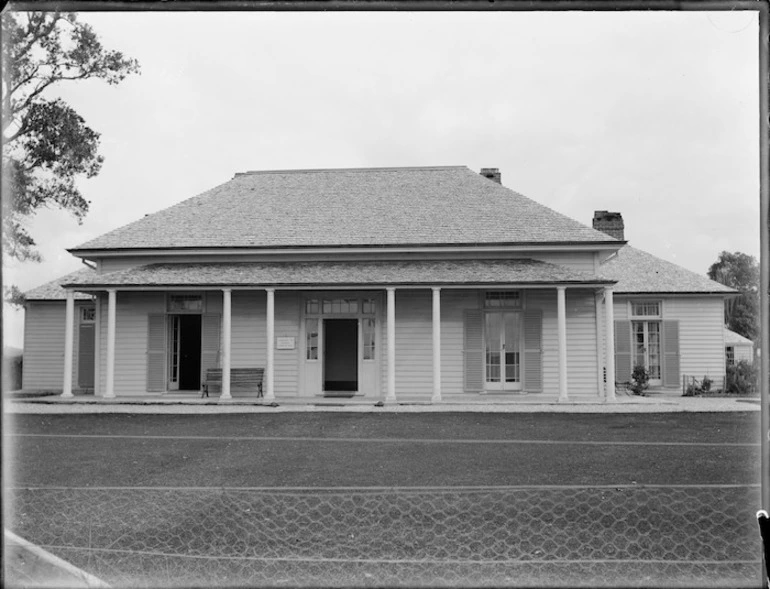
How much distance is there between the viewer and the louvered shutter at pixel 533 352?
14.9 m

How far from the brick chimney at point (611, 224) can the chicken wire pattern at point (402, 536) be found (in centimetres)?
1583

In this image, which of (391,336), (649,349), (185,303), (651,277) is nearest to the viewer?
(391,336)

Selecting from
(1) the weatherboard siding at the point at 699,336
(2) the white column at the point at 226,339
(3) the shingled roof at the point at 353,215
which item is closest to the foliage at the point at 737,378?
(1) the weatherboard siding at the point at 699,336

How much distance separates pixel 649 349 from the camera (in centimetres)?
1797

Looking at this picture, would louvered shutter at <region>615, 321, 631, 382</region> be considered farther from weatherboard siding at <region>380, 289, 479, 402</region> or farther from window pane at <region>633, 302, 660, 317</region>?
weatherboard siding at <region>380, 289, 479, 402</region>

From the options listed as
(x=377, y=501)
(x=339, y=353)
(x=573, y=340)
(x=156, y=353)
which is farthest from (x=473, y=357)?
(x=377, y=501)

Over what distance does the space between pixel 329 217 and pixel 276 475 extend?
10339 mm

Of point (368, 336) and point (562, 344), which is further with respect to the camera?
point (368, 336)

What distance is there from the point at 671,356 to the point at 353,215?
9509 mm

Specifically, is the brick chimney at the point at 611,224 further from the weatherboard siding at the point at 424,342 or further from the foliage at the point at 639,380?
the weatherboard siding at the point at 424,342

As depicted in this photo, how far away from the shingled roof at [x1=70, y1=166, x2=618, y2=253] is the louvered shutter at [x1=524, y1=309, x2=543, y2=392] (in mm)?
1906

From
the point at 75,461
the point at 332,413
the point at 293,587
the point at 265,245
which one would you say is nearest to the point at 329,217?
the point at 265,245

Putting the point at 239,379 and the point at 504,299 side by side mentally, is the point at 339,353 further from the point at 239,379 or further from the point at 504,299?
the point at 504,299

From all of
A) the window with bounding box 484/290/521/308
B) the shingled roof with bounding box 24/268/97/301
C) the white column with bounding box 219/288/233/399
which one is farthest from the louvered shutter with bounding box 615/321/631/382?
the shingled roof with bounding box 24/268/97/301
